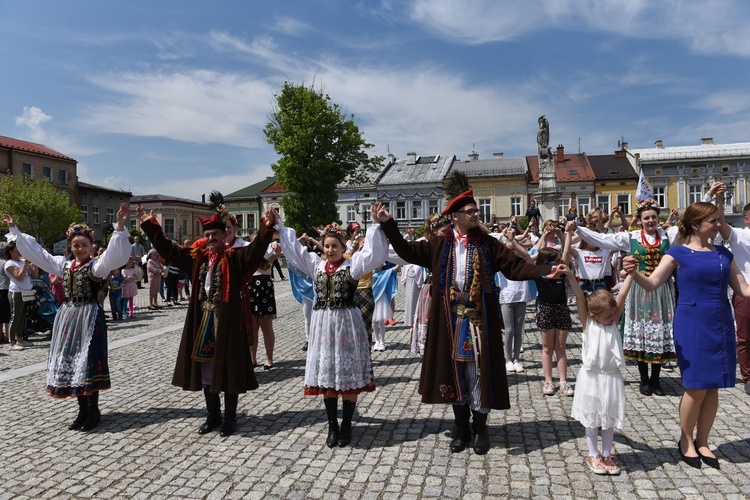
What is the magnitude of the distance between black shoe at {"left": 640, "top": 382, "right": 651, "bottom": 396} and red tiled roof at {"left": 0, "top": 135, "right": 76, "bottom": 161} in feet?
185

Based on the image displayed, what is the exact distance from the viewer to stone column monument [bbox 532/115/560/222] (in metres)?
27.5

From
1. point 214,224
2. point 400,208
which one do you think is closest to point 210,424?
point 214,224

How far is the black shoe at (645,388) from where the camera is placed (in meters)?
5.86

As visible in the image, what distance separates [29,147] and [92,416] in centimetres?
5699

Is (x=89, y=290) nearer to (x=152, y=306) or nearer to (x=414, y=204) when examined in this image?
(x=152, y=306)

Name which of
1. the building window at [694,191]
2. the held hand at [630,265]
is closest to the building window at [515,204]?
the building window at [694,191]

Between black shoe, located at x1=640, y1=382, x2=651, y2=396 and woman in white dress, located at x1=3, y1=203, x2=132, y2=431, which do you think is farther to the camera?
black shoe, located at x1=640, y1=382, x2=651, y2=396

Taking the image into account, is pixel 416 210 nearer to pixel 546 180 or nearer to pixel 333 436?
pixel 546 180

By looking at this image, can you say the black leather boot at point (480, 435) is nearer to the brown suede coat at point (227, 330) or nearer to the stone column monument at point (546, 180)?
the brown suede coat at point (227, 330)

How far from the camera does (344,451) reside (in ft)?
14.7

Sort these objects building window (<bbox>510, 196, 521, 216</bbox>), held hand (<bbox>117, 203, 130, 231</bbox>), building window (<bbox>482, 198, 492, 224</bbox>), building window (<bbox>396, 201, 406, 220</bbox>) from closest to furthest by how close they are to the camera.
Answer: held hand (<bbox>117, 203, 130, 231</bbox>) → building window (<bbox>510, 196, 521, 216</bbox>) → building window (<bbox>482, 198, 492, 224</bbox>) → building window (<bbox>396, 201, 406, 220</bbox>)

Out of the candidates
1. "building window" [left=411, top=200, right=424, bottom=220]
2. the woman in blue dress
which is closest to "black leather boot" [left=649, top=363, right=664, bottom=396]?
the woman in blue dress

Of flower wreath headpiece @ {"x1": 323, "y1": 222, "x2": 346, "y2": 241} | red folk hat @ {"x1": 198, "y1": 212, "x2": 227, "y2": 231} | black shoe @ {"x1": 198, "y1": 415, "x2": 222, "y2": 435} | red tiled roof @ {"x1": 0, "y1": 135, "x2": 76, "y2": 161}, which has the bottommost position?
black shoe @ {"x1": 198, "y1": 415, "x2": 222, "y2": 435}

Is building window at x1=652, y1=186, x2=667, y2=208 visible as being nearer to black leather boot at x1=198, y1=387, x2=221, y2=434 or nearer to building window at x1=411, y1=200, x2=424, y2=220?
building window at x1=411, y1=200, x2=424, y2=220
